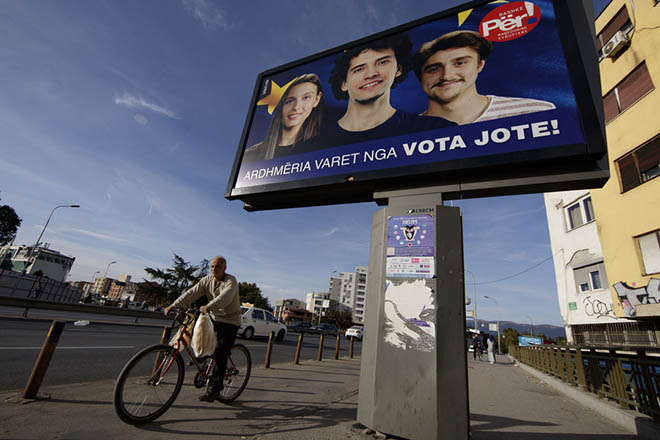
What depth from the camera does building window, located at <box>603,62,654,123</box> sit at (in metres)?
12.1

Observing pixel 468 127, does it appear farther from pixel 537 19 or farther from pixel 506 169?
pixel 537 19

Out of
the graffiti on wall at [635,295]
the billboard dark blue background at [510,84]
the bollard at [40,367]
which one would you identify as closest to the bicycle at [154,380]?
the bollard at [40,367]

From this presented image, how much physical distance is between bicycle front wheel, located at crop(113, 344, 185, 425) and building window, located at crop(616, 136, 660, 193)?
52.5ft

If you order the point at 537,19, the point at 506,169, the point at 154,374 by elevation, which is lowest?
the point at 154,374

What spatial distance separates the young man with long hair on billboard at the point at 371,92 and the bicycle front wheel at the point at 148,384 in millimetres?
3567

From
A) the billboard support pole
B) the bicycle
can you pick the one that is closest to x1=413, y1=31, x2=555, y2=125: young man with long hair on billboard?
the billboard support pole

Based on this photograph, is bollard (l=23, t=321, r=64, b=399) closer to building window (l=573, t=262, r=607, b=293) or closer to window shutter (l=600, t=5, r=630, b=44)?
building window (l=573, t=262, r=607, b=293)

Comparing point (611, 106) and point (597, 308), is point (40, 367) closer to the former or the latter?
point (611, 106)

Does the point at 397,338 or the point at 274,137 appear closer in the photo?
the point at 397,338

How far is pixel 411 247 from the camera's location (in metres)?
3.35

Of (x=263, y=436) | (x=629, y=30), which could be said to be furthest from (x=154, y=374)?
(x=629, y=30)

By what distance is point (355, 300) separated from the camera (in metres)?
108

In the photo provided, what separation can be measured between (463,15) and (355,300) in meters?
109

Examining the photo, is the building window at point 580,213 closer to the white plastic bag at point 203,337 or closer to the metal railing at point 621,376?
the metal railing at point 621,376
